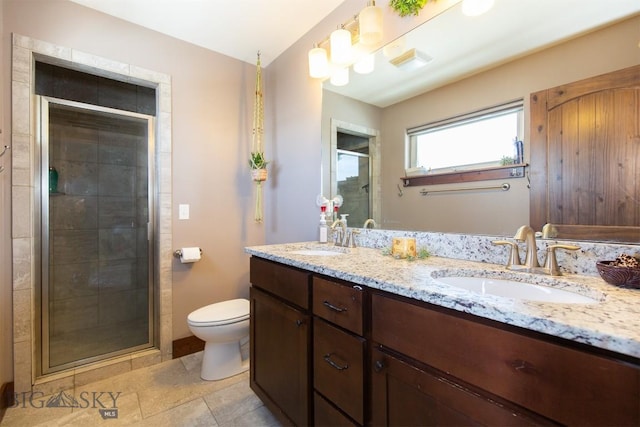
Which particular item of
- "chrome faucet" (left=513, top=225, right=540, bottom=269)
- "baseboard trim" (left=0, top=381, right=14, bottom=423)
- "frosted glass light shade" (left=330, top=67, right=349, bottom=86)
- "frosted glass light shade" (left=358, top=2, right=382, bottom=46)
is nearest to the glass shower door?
"frosted glass light shade" (left=330, top=67, right=349, bottom=86)

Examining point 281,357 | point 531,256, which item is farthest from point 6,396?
point 531,256

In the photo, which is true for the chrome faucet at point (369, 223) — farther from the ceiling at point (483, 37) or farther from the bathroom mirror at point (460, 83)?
the ceiling at point (483, 37)

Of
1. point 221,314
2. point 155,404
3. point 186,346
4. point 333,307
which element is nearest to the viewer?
point 333,307

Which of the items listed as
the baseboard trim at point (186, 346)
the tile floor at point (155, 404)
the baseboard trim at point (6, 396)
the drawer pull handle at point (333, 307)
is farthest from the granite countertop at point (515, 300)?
the baseboard trim at point (6, 396)

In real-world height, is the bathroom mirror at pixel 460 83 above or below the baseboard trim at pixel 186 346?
above

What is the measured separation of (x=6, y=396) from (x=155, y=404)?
2.59ft

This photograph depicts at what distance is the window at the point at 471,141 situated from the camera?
118 centimetres

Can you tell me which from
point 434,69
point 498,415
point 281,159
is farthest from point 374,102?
point 498,415

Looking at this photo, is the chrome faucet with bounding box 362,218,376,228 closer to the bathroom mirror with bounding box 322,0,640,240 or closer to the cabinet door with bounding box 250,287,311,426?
the bathroom mirror with bounding box 322,0,640,240

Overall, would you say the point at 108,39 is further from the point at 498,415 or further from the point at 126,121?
the point at 498,415

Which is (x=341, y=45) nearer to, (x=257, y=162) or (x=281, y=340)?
(x=257, y=162)

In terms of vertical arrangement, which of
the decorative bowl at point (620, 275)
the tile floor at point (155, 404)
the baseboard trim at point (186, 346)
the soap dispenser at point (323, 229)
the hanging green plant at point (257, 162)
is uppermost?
the hanging green plant at point (257, 162)

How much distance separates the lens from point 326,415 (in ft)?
3.65

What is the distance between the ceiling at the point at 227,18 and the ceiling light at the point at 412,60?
65cm
